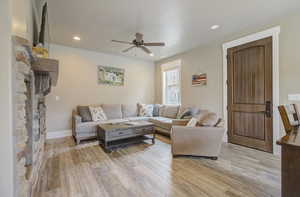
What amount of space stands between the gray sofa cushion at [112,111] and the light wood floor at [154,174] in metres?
1.53

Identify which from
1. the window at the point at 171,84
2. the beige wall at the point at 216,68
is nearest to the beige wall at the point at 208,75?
the beige wall at the point at 216,68

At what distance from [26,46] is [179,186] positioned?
85.8 inches

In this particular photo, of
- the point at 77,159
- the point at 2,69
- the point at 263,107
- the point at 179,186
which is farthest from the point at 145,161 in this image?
the point at 263,107

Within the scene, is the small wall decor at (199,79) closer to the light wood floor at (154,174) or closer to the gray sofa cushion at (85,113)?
the light wood floor at (154,174)

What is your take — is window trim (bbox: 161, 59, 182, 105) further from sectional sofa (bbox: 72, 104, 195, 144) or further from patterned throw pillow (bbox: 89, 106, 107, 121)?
patterned throw pillow (bbox: 89, 106, 107, 121)

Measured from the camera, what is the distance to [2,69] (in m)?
0.98

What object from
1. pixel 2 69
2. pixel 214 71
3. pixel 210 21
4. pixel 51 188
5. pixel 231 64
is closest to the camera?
pixel 2 69

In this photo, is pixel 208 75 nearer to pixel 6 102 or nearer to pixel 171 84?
pixel 171 84

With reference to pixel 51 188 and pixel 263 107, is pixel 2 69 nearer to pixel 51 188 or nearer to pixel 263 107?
pixel 51 188

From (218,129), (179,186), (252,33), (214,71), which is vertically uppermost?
(252,33)

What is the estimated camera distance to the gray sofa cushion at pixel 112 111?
4361 mm

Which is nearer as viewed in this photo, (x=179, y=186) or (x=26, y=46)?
(x=26, y=46)

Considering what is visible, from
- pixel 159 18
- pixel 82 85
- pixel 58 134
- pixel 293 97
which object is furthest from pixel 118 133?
pixel 293 97

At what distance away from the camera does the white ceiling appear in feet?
7.52
